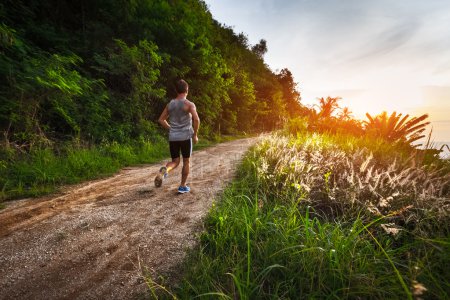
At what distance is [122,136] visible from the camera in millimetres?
9250

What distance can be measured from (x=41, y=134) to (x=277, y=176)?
21.2ft

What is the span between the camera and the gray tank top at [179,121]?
4398 mm

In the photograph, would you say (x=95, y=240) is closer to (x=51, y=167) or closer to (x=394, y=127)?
(x=51, y=167)

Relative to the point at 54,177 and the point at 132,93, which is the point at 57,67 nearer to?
the point at 54,177

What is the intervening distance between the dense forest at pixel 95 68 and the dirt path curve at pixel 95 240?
10.5 feet

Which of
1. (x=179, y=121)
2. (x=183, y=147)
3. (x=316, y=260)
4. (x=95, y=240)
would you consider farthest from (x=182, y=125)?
(x=316, y=260)

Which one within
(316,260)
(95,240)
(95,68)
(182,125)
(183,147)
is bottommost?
(95,240)

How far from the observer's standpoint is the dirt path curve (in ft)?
6.44

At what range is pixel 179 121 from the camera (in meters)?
4.45

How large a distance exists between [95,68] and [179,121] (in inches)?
288

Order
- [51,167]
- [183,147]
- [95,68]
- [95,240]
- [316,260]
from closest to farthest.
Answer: [316,260]
[95,240]
[183,147]
[51,167]
[95,68]

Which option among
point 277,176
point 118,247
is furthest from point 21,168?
point 277,176

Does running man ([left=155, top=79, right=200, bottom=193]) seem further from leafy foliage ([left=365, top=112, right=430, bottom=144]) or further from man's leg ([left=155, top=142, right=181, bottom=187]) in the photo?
leafy foliage ([left=365, top=112, right=430, bottom=144])

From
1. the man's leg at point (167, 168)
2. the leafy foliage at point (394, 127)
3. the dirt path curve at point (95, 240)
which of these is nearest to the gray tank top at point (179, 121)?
the man's leg at point (167, 168)
